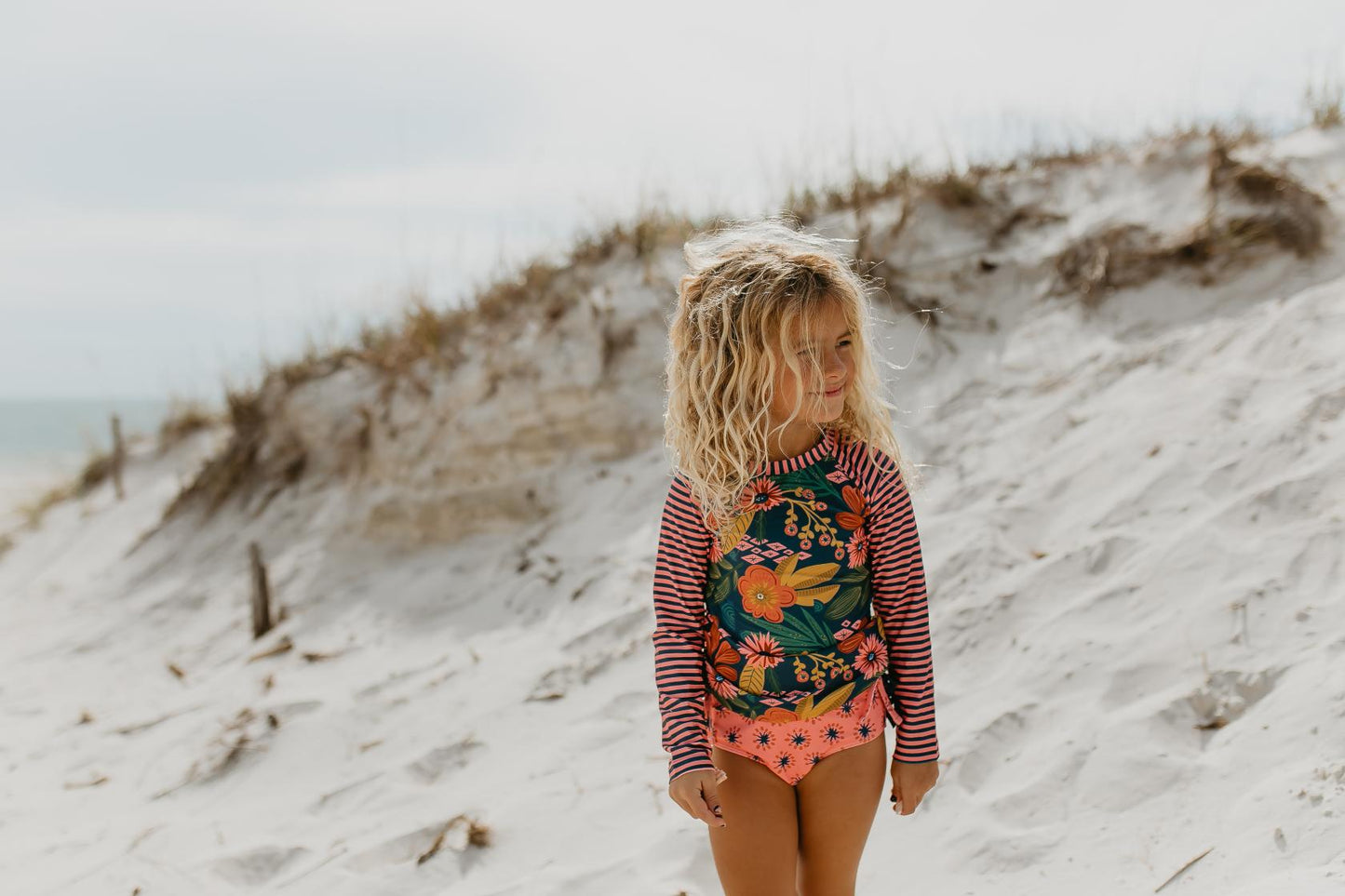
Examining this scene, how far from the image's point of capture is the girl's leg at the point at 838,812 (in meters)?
1.68

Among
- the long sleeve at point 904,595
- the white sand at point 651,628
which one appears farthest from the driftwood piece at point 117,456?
the long sleeve at point 904,595

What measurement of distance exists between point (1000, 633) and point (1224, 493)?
2.77ft

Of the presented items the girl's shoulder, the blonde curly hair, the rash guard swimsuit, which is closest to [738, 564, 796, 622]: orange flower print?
the rash guard swimsuit

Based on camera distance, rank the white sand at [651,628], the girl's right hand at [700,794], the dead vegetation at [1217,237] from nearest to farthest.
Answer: the girl's right hand at [700,794], the white sand at [651,628], the dead vegetation at [1217,237]

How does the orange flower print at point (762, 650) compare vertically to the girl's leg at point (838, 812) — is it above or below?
above

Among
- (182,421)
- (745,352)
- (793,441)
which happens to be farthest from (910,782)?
(182,421)

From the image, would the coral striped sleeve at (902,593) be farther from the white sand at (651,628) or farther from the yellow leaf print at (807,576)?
the white sand at (651,628)

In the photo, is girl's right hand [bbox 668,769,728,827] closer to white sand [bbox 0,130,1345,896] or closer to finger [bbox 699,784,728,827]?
finger [bbox 699,784,728,827]

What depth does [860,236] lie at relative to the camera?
5.34 meters

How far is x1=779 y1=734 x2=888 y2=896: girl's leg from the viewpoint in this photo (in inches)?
66.2

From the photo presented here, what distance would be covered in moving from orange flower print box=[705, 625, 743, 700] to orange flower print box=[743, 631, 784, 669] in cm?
3

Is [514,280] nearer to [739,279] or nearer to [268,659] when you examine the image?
[268,659]

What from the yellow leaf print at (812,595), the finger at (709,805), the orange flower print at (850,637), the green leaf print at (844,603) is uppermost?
the yellow leaf print at (812,595)

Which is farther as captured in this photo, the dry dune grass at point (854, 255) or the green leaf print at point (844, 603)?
the dry dune grass at point (854, 255)
